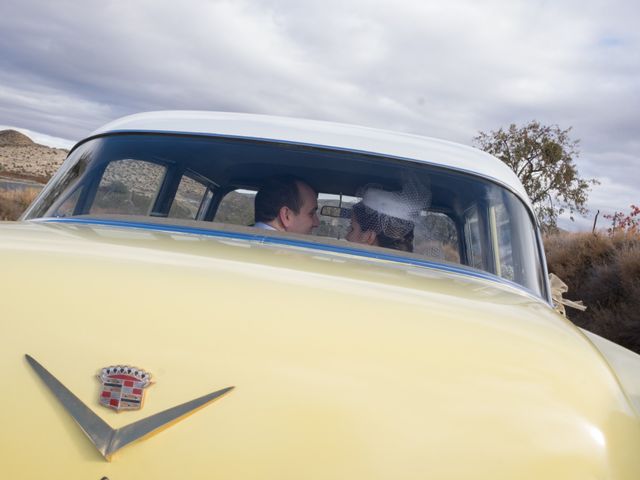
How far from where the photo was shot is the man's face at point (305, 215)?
288 centimetres

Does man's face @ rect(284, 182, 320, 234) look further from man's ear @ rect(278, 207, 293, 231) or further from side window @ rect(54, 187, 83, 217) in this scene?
side window @ rect(54, 187, 83, 217)

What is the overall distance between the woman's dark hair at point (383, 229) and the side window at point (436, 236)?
4 cm

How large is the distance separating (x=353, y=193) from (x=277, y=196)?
0.34m

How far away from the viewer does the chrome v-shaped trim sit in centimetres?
129

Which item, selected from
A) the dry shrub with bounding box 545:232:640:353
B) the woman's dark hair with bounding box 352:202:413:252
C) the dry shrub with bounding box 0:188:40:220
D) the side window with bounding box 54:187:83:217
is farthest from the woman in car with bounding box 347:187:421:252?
the dry shrub with bounding box 0:188:40:220

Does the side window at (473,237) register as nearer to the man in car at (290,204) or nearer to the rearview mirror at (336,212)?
the rearview mirror at (336,212)

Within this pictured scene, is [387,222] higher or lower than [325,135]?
lower

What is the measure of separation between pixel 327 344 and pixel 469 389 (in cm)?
30

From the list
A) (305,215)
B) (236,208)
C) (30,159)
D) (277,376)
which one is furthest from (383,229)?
(30,159)

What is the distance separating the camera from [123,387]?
132 cm

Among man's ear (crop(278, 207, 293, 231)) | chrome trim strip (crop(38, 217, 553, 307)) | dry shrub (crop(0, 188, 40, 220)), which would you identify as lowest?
chrome trim strip (crop(38, 217, 553, 307))

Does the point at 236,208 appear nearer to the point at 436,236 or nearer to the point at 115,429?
the point at 436,236

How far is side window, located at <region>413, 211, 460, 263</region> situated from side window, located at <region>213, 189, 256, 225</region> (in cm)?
81

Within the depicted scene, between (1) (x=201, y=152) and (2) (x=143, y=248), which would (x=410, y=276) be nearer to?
(2) (x=143, y=248)
